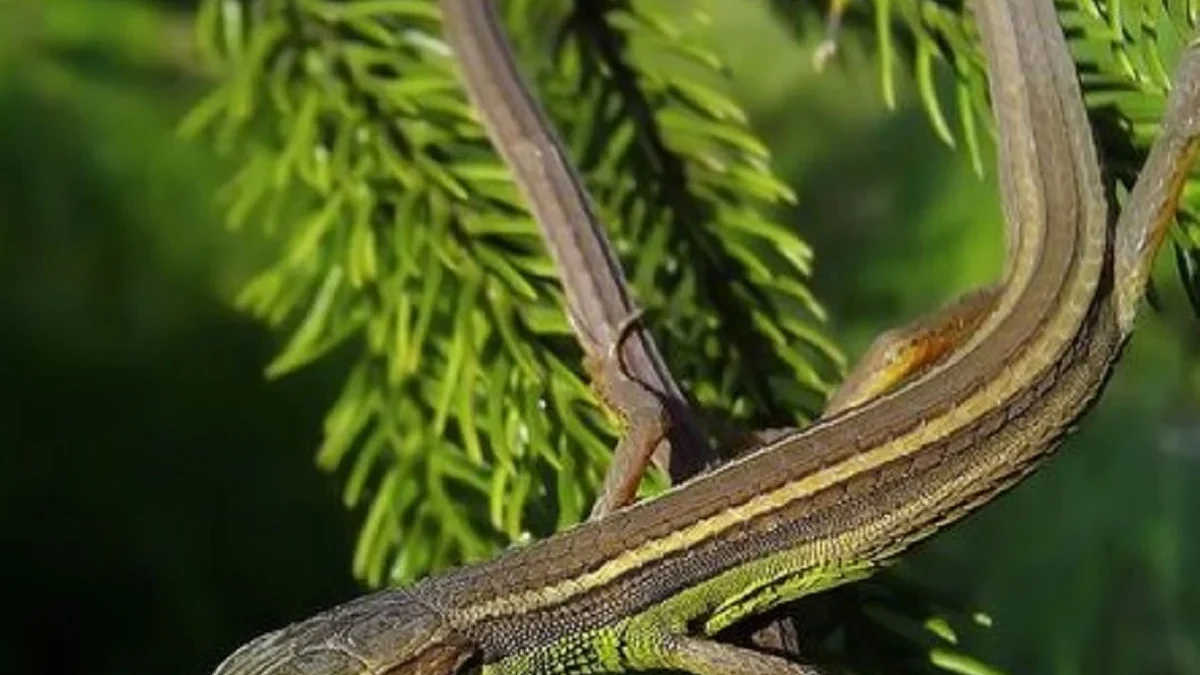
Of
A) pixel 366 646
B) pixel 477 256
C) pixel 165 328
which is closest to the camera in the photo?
pixel 366 646

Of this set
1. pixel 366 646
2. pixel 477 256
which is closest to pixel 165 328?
pixel 477 256

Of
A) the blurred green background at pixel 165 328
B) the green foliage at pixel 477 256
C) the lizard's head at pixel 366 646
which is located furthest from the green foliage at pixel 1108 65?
the blurred green background at pixel 165 328

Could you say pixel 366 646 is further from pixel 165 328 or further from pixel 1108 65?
pixel 165 328

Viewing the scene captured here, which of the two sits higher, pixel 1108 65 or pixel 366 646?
pixel 1108 65

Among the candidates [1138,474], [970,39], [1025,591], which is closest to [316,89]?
[970,39]

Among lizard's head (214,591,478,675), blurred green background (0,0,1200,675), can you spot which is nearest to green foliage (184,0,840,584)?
lizard's head (214,591,478,675)
